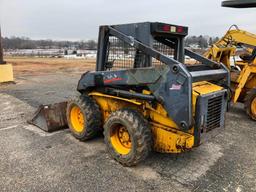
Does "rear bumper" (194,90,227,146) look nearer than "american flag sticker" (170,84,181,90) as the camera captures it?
No

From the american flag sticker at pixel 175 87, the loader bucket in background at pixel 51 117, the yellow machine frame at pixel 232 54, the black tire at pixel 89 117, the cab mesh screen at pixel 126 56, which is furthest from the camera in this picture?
the yellow machine frame at pixel 232 54

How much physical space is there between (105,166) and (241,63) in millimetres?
5711

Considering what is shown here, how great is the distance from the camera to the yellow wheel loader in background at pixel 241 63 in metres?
6.91

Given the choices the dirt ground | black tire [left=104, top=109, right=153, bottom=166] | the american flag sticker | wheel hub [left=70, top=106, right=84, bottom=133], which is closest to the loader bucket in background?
the dirt ground

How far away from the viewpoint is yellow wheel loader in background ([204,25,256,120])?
691 cm

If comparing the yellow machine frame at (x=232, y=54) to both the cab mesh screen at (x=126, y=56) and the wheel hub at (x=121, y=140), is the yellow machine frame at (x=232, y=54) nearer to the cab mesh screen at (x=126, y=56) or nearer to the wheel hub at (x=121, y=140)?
the cab mesh screen at (x=126, y=56)

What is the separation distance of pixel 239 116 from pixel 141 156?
14.7ft

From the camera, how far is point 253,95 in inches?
268

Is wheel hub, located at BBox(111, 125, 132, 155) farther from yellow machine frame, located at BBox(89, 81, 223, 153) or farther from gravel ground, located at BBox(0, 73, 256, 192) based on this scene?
yellow machine frame, located at BBox(89, 81, 223, 153)

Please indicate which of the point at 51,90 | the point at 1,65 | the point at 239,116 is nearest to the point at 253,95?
the point at 239,116

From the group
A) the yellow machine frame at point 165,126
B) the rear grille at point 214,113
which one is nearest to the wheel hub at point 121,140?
the yellow machine frame at point 165,126

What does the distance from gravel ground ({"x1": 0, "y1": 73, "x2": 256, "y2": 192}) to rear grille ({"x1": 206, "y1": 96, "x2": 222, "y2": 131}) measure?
20cm

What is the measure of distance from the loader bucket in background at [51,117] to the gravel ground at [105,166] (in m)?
0.18

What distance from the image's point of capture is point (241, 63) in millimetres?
7855
